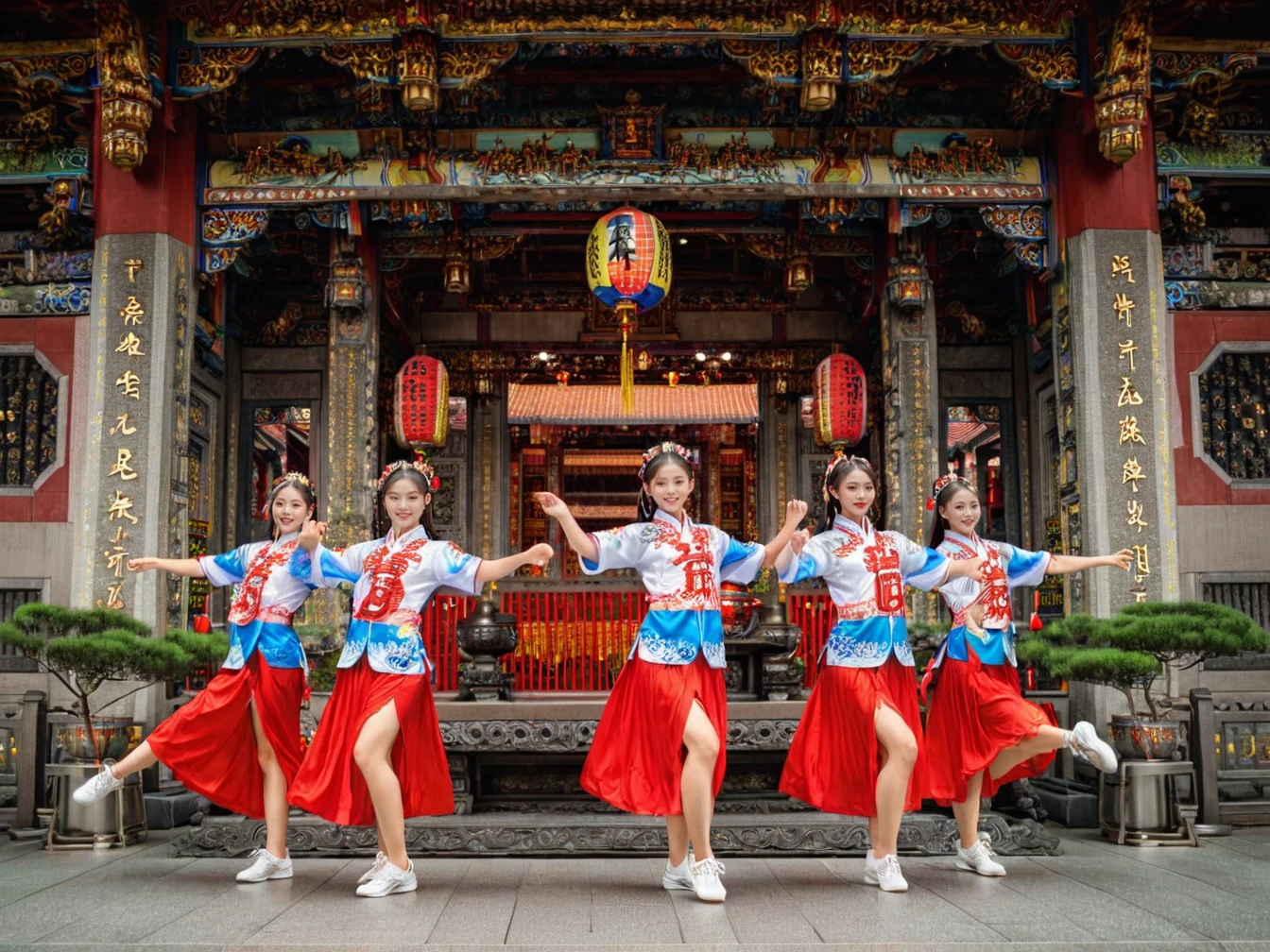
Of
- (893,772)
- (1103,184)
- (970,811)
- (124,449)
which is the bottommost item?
(970,811)

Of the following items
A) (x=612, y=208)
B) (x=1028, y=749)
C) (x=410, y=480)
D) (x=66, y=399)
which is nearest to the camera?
(x=410, y=480)

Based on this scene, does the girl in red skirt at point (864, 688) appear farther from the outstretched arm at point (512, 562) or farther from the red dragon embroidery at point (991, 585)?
the outstretched arm at point (512, 562)

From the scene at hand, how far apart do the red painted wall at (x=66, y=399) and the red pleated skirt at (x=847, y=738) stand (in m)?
5.81

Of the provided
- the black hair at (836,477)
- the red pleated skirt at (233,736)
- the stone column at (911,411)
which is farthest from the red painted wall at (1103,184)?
the red pleated skirt at (233,736)

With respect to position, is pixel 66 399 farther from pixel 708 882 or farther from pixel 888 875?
pixel 888 875

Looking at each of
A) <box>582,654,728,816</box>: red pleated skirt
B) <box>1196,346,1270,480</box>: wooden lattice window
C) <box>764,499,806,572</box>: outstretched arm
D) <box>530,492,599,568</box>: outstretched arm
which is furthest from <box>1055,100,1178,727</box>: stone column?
<box>530,492,599,568</box>: outstretched arm

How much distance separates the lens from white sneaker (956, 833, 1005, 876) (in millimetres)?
4910

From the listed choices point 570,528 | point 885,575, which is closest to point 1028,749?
point 885,575

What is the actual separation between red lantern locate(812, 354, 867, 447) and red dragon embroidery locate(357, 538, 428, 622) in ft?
19.6

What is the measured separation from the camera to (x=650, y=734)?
4512mm

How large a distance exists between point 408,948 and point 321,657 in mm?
4929

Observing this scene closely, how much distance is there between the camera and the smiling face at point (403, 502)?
476cm

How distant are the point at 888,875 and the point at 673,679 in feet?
3.79

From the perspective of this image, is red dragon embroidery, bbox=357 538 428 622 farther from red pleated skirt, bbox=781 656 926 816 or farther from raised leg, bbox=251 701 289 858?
red pleated skirt, bbox=781 656 926 816
